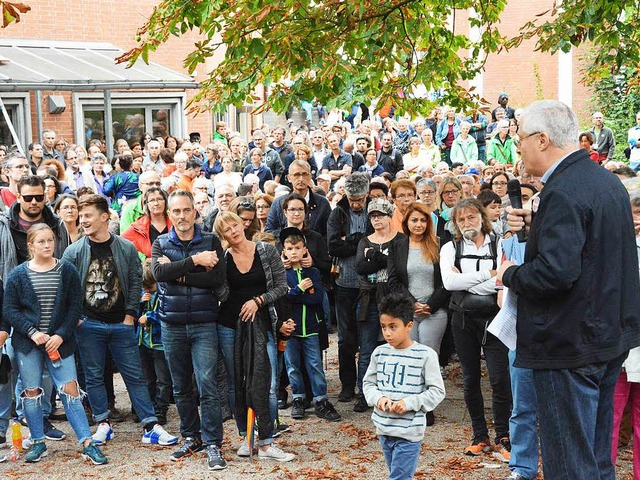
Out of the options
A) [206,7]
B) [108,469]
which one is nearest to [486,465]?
[108,469]

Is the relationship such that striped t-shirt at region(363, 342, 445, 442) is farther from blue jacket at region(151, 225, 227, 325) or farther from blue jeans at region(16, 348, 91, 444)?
blue jeans at region(16, 348, 91, 444)

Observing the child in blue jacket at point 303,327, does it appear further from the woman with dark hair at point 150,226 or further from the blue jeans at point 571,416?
the blue jeans at point 571,416

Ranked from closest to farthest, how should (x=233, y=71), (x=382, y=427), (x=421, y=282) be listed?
(x=382, y=427) → (x=421, y=282) → (x=233, y=71)

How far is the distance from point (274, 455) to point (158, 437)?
1.11 metres

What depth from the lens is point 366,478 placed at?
724cm

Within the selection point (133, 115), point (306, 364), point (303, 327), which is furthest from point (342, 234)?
point (133, 115)

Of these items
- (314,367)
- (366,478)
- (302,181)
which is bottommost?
(366,478)

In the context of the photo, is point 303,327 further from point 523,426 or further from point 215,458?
point 523,426

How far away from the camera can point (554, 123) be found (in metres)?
4.56

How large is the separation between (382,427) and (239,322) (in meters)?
1.93

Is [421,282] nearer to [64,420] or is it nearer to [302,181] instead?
[302,181]

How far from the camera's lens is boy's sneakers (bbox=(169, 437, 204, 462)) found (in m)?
7.77

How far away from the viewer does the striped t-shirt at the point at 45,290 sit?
7.78 meters

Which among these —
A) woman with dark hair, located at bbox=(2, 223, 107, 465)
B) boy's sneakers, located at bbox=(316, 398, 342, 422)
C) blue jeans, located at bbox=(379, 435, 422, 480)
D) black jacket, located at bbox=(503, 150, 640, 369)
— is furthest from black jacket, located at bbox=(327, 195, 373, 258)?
black jacket, located at bbox=(503, 150, 640, 369)
